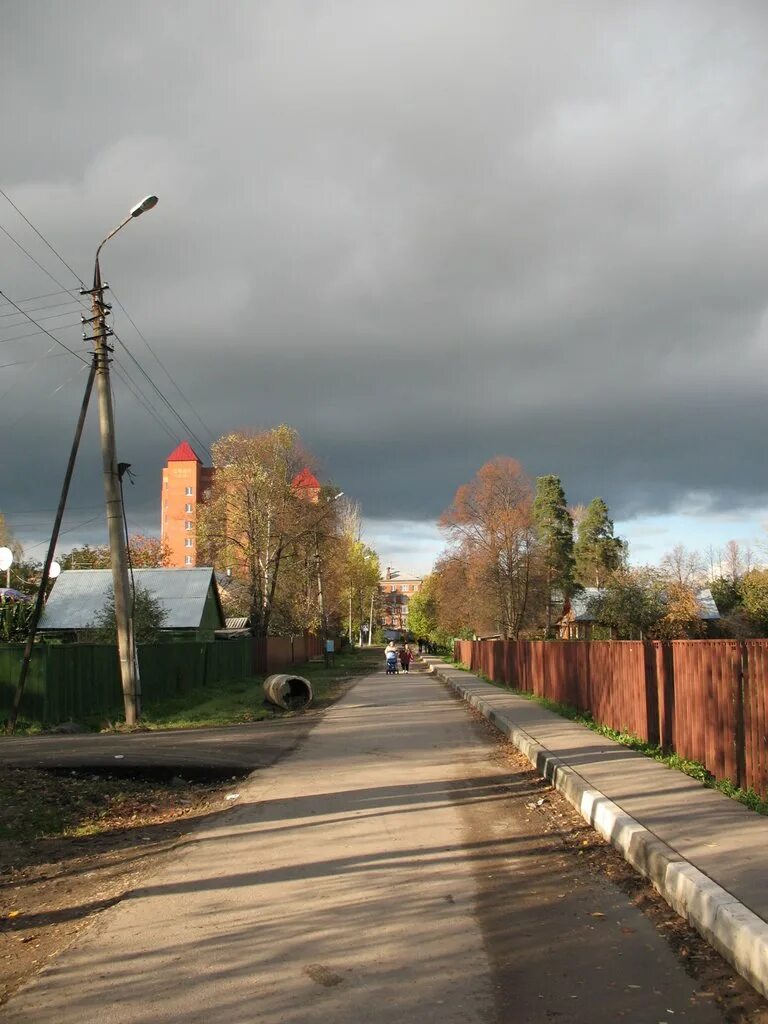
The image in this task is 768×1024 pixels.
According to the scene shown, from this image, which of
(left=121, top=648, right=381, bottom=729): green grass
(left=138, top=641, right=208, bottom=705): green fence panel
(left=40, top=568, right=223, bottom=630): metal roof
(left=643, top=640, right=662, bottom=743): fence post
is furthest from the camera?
(left=40, top=568, right=223, bottom=630): metal roof

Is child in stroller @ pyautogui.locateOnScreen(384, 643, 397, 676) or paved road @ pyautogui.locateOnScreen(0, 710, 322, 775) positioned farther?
child in stroller @ pyautogui.locateOnScreen(384, 643, 397, 676)

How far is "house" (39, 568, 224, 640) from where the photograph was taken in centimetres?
3881

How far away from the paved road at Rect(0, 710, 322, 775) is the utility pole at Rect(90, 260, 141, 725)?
1388 millimetres

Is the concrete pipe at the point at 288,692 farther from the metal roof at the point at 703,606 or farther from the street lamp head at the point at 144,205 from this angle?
the metal roof at the point at 703,606

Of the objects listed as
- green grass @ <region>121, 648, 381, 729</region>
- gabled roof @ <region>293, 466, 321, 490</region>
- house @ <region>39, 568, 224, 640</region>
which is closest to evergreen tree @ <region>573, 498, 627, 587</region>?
gabled roof @ <region>293, 466, 321, 490</region>

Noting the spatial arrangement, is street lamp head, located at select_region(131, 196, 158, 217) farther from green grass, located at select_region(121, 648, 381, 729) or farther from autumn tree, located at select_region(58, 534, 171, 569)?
autumn tree, located at select_region(58, 534, 171, 569)

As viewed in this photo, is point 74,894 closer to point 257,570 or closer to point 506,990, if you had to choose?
point 506,990

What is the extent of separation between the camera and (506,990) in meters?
4.49

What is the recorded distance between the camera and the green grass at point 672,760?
813cm

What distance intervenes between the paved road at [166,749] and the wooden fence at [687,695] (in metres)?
5.24

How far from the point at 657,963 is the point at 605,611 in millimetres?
37441

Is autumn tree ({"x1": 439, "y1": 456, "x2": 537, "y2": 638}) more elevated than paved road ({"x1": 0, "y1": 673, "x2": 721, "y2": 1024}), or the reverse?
autumn tree ({"x1": 439, "y1": 456, "x2": 537, "y2": 638})

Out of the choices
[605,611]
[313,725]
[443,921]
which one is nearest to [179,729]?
[313,725]

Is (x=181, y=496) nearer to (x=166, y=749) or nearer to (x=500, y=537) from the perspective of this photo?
(x=500, y=537)
